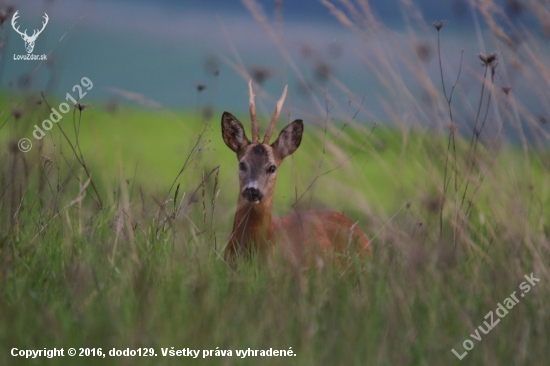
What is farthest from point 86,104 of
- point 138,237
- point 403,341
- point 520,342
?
point 520,342

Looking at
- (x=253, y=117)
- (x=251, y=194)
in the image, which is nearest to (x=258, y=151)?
(x=253, y=117)

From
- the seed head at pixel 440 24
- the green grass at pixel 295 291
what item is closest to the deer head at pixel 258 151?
the green grass at pixel 295 291

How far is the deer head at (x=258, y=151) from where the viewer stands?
416 cm

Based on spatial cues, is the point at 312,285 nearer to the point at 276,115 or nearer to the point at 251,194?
the point at 251,194

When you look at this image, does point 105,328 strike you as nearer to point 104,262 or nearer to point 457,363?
point 104,262

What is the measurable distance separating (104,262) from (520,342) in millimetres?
1817

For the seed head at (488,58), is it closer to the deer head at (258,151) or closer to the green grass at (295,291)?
the green grass at (295,291)

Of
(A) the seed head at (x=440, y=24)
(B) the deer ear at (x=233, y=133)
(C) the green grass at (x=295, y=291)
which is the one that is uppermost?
(B) the deer ear at (x=233, y=133)

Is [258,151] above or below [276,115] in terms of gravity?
below

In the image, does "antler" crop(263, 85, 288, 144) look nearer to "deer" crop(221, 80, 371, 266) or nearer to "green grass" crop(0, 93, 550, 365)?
"deer" crop(221, 80, 371, 266)

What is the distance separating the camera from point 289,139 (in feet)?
14.6

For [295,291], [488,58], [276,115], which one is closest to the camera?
[295,291]

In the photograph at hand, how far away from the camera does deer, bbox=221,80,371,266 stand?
13.6 ft

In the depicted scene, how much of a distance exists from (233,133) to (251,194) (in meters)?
0.67
